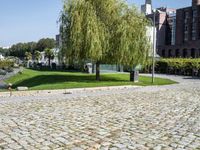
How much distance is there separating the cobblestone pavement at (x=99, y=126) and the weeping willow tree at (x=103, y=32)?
1193 cm

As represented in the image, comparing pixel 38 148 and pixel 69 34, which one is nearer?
pixel 38 148

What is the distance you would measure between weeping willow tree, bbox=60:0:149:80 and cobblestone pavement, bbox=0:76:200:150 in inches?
470

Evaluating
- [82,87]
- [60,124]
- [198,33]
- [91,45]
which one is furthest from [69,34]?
[198,33]

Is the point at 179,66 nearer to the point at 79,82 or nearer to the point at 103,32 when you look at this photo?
the point at 103,32

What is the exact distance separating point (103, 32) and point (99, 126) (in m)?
17.8

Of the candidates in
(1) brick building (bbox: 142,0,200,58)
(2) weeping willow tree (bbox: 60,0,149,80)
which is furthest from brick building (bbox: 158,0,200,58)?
(2) weeping willow tree (bbox: 60,0,149,80)

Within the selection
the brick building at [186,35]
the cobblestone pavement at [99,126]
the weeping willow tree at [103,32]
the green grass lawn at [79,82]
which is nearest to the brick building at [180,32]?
the brick building at [186,35]

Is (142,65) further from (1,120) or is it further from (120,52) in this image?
(1,120)

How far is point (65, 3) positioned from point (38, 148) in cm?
2155

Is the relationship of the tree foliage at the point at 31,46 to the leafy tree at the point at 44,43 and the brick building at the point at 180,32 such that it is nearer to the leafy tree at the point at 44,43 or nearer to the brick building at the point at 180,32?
the leafy tree at the point at 44,43

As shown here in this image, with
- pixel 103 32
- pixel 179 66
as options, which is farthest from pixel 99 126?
pixel 179 66

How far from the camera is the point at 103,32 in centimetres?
2717

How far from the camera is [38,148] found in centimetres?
746

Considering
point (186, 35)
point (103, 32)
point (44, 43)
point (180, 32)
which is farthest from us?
point (44, 43)
